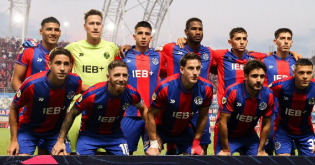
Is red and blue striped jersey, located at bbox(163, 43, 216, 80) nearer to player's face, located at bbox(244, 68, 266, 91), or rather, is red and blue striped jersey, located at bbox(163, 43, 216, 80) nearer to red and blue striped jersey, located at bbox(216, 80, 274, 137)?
red and blue striped jersey, located at bbox(216, 80, 274, 137)

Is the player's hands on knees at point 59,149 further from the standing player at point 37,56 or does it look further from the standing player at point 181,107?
the standing player at point 37,56

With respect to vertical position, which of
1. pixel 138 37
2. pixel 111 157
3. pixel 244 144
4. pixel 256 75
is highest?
pixel 138 37

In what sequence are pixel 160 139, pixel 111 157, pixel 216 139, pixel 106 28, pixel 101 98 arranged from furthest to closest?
pixel 106 28 < pixel 216 139 < pixel 160 139 < pixel 101 98 < pixel 111 157

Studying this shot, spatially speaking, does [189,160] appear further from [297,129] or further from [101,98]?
[297,129]

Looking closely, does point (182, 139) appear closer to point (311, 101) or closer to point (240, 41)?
point (240, 41)

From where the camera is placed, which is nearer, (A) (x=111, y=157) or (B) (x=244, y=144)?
(A) (x=111, y=157)

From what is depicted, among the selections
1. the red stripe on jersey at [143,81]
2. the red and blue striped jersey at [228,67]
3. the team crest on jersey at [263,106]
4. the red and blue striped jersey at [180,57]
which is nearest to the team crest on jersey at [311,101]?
the team crest on jersey at [263,106]

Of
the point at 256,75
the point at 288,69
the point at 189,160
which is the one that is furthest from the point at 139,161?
the point at 288,69

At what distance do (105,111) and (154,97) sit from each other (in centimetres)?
67

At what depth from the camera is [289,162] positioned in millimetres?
3232

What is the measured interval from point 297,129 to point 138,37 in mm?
2840

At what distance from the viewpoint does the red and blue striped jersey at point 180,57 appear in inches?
213

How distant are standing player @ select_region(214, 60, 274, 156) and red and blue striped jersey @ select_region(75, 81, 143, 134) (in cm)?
118

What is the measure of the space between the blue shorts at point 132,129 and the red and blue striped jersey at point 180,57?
36.7 inches
